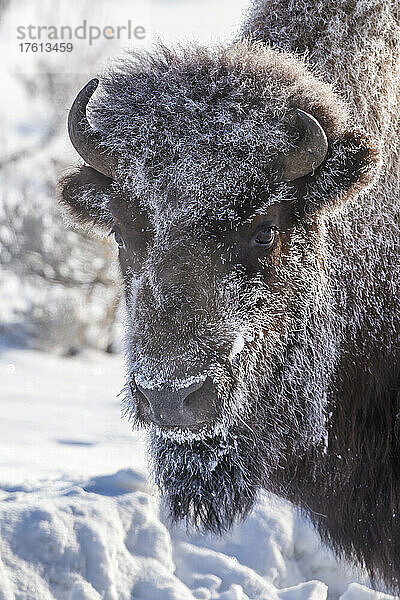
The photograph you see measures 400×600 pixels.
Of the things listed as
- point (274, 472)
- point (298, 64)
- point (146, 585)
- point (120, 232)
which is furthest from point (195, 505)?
point (298, 64)

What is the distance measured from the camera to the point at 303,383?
3.20 metres

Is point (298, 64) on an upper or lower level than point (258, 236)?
upper

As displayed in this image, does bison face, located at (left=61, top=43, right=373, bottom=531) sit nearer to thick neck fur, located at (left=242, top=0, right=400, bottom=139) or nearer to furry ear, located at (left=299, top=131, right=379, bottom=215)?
furry ear, located at (left=299, top=131, right=379, bottom=215)

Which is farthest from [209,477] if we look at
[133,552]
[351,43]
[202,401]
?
[351,43]

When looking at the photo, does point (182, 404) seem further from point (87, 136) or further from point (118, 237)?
point (87, 136)

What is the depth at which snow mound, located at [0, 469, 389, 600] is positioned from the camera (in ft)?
11.3

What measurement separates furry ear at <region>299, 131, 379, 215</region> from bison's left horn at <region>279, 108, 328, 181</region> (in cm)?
6

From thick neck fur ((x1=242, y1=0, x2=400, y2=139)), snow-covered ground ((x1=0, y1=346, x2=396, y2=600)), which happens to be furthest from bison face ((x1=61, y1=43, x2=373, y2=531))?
snow-covered ground ((x1=0, y1=346, x2=396, y2=600))

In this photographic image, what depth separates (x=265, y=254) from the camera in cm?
291

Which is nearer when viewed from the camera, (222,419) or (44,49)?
(222,419)

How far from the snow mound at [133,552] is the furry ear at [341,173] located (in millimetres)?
1841

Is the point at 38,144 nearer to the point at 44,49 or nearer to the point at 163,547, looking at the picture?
the point at 44,49

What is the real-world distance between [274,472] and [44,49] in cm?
1154

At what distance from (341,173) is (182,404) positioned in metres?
1.04
